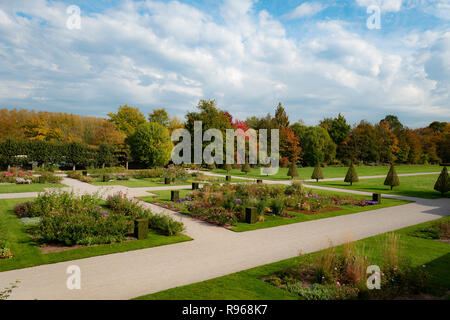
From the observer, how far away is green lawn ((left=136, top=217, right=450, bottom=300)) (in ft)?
15.4

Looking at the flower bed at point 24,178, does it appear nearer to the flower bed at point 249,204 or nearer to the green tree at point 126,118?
the flower bed at point 249,204

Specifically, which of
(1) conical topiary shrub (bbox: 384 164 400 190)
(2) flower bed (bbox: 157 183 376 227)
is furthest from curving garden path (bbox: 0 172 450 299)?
(1) conical topiary shrub (bbox: 384 164 400 190)

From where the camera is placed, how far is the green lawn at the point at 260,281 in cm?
470

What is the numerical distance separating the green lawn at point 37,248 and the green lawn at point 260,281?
9.24 ft

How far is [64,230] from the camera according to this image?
757 cm

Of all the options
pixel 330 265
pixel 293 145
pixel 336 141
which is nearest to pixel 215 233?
pixel 330 265

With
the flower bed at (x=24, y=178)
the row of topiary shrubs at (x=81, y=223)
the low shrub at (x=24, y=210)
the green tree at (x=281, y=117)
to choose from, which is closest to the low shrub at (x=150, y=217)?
the row of topiary shrubs at (x=81, y=223)

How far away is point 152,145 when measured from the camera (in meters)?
33.3

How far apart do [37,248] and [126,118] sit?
154 ft

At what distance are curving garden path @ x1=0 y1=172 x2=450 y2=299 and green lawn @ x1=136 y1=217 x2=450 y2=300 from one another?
0.31 metres

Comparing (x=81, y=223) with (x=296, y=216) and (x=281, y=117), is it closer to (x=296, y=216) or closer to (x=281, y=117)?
(x=296, y=216)
